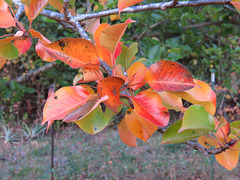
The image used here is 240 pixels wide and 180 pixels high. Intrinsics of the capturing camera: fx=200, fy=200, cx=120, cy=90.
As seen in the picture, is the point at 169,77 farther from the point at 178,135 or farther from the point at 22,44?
the point at 22,44

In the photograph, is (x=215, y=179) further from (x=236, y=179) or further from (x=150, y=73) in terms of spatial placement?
(x=150, y=73)

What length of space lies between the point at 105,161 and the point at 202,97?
6.48 feet

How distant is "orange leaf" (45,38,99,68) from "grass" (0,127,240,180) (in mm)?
1687

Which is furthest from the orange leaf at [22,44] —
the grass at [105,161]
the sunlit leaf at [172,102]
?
the grass at [105,161]

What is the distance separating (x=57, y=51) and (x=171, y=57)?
3.57ft

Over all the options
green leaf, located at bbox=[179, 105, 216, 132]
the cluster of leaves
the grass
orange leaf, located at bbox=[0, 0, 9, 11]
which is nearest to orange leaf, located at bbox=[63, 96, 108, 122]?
the cluster of leaves

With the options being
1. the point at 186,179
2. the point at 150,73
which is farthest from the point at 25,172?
the point at 150,73

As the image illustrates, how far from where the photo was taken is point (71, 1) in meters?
0.40

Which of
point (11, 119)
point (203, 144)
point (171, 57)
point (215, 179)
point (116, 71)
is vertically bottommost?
point (11, 119)

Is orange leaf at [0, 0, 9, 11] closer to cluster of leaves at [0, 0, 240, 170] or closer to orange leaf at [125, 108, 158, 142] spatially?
cluster of leaves at [0, 0, 240, 170]

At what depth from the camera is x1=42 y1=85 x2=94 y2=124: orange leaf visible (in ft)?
0.71

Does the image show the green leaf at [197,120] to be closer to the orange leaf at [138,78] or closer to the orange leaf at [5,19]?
the orange leaf at [138,78]

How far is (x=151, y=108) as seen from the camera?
0.24 m

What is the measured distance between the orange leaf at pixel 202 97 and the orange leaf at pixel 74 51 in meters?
0.12
